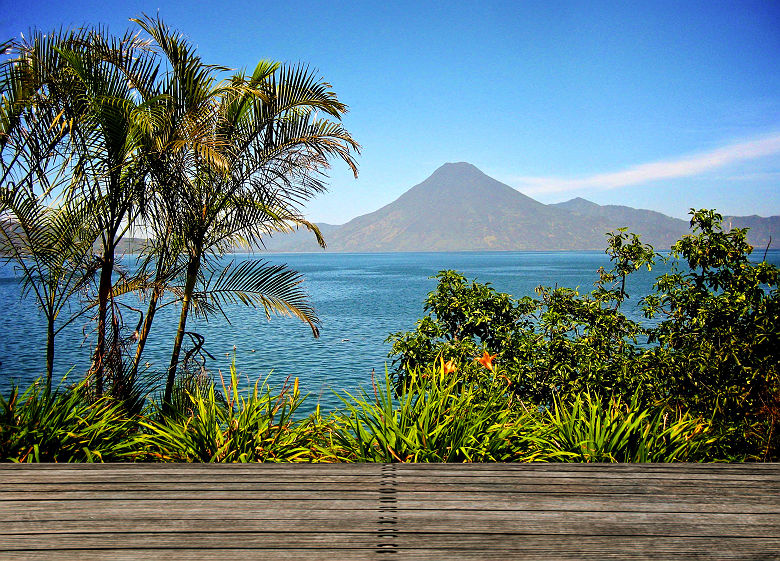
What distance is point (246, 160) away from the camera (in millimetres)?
5695


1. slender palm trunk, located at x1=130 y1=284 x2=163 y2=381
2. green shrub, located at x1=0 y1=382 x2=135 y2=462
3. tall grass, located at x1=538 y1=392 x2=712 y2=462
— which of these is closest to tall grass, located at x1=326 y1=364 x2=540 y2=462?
tall grass, located at x1=538 y1=392 x2=712 y2=462

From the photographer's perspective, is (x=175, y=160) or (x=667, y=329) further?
(x=667, y=329)

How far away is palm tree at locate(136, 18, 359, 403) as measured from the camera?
5145 millimetres

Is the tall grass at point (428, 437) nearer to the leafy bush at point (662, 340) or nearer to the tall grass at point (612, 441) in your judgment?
the tall grass at point (612, 441)

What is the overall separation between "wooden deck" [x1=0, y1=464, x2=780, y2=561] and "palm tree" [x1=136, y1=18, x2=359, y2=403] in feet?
10.9

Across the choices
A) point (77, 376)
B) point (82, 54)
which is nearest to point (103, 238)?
point (82, 54)

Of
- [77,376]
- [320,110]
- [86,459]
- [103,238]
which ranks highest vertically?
[320,110]

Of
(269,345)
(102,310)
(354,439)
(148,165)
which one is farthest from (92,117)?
(269,345)

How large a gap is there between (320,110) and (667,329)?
4.16 metres

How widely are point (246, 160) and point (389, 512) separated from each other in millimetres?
4500

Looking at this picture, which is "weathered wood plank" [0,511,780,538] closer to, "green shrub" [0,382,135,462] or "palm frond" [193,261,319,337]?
"green shrub" [0,382,135,462]

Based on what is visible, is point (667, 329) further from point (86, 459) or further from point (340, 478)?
point (86, 459)

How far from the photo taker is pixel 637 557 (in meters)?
1.72

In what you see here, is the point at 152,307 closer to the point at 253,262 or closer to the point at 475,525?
the point at 253,262
